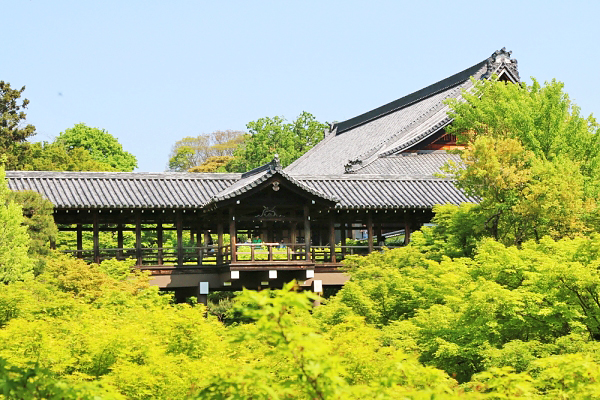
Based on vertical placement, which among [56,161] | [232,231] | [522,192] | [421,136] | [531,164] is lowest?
[232,231]

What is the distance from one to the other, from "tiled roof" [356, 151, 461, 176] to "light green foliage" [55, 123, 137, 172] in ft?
102

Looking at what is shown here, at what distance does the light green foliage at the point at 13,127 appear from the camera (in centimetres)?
4909

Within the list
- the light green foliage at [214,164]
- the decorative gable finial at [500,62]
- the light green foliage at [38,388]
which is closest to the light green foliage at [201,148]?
the light green foliage at [214,164]

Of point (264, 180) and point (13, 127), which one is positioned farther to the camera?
point (13, 127)

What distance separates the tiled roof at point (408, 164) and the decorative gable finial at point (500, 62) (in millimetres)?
4421

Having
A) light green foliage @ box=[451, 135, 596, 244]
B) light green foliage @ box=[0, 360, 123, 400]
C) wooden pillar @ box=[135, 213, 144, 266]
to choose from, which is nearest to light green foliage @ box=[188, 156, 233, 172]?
wooden pillar @ box=[135, 213, 144, 266]

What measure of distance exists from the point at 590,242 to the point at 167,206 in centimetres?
1490

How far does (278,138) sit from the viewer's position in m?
59.1

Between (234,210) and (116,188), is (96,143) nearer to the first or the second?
(116,188)

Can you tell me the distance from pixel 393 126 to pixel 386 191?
13706 millimetres

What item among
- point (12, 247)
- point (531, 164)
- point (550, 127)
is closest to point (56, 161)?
point (12, 247)

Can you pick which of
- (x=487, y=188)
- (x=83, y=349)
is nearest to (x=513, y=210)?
(x=487, y=188)

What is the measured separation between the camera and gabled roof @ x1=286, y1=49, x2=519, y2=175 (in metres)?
34.6

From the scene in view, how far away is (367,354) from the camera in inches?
437
